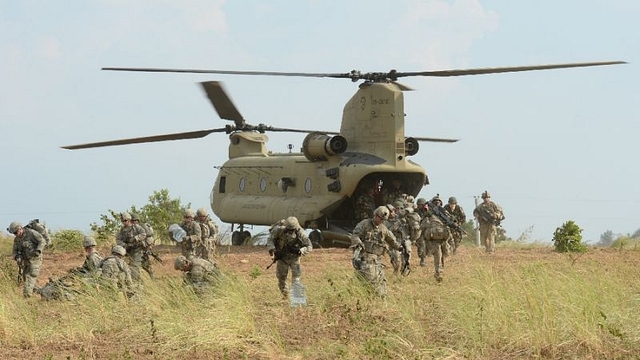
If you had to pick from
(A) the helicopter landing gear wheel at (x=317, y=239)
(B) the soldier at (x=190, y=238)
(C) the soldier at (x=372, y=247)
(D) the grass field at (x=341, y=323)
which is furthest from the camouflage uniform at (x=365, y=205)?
(C) the soldier at (x=372, y=247)

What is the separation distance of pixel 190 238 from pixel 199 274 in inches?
149

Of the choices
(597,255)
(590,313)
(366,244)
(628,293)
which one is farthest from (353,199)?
(590,313)

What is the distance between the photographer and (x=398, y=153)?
24031 mm

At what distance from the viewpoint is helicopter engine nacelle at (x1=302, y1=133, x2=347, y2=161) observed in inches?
968

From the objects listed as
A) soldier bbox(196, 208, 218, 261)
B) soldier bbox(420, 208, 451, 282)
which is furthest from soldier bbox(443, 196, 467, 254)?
soldier bbox(196, 208, 218, 261)

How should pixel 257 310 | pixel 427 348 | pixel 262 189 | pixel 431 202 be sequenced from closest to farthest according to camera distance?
pixel 427 348
pixel 257 310
pixel 431 202
pixel 262 189

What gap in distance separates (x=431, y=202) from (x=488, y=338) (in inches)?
370

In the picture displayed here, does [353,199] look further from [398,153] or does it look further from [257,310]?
[257,310]

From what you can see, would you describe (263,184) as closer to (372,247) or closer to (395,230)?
(395,230)

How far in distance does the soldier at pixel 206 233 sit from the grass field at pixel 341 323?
8.46ft

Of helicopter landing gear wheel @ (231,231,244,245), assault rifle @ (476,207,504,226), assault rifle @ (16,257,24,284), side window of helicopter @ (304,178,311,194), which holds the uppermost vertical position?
side window of helicopter @ (304,178,311,194)

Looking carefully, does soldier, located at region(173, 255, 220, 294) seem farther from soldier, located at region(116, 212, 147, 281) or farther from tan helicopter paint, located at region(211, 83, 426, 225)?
tan helicopter paint, located at region(211, 83, 426, 225)

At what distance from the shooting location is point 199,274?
46.0 feet

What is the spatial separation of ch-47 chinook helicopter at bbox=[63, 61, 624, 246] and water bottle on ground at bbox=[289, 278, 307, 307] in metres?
8.01
